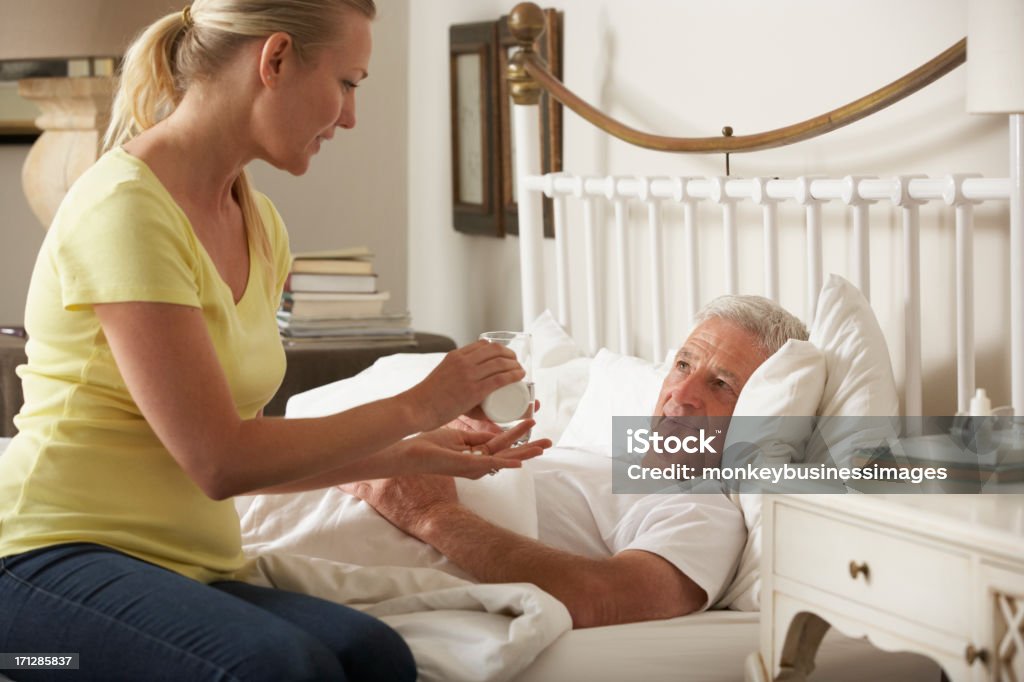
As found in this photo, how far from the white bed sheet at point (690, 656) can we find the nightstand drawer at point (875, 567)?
0.47 feet

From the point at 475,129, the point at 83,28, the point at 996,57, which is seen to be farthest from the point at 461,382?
the point at 475,129

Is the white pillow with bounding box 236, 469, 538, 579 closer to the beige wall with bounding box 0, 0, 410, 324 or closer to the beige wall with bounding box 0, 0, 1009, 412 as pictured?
the beige wall with bounding box 0, 0, 1009, 412

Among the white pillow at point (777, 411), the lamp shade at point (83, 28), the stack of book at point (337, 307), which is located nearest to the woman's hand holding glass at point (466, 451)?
the white pillow at point (777, 411)

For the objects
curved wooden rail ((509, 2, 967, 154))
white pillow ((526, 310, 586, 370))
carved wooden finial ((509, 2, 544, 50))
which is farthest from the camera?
carved wooden finial ((509, 2, 544, 50))

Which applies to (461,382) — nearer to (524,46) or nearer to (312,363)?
(524,46)

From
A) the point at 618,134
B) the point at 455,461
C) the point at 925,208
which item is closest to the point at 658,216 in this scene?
the point at 618,134

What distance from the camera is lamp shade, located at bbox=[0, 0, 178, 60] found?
2959 mm

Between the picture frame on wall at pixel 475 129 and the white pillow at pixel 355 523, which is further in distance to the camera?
the picture frame on wall at pixel 475 129

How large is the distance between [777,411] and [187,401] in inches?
34.1

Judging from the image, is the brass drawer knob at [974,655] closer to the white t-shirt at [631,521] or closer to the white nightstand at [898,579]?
the white nightstand at [898,579]

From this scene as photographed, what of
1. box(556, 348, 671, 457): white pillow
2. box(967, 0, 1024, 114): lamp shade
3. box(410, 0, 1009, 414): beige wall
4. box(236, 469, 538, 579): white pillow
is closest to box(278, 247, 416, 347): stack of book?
box(410, 0, 1009, 414): beige wall

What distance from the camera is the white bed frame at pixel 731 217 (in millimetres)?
1898

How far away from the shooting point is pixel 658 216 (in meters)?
2.52

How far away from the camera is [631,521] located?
1.87 meters
